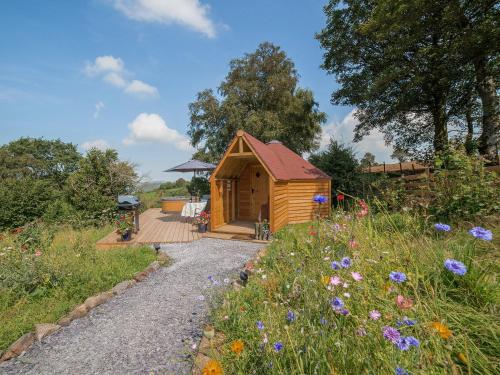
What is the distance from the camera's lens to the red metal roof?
27.0 feet

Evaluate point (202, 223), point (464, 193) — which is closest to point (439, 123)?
point (464, 193)

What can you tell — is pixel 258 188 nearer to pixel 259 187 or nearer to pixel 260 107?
pixel 259 187

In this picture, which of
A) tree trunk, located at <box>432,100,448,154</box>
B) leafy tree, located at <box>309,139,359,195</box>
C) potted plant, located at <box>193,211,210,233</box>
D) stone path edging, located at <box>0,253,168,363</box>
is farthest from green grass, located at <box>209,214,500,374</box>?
tree trunk, located at <box>432,100,448,154</box>

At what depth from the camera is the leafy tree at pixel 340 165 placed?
1355cm

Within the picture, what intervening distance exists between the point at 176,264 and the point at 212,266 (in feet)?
3.01

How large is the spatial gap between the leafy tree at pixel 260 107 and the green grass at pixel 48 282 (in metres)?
15.3

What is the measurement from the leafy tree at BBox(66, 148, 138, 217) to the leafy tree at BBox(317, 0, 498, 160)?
41.1 feet

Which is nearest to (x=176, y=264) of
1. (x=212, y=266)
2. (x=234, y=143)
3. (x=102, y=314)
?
(x=212, y=266)

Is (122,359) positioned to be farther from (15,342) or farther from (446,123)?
(446,123)

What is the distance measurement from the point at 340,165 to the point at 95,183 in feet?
40.4

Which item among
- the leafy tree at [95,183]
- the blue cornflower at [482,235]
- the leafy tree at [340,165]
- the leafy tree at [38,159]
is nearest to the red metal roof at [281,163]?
the leafy tree at [340,165]

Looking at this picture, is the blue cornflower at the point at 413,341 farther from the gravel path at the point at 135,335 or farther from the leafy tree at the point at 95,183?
the leafy tree at the point at 95,183

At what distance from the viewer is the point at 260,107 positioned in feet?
70.5

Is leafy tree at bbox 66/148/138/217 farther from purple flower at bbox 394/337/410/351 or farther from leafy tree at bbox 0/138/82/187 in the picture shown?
leafy tree at bbox 0/138/82/187
